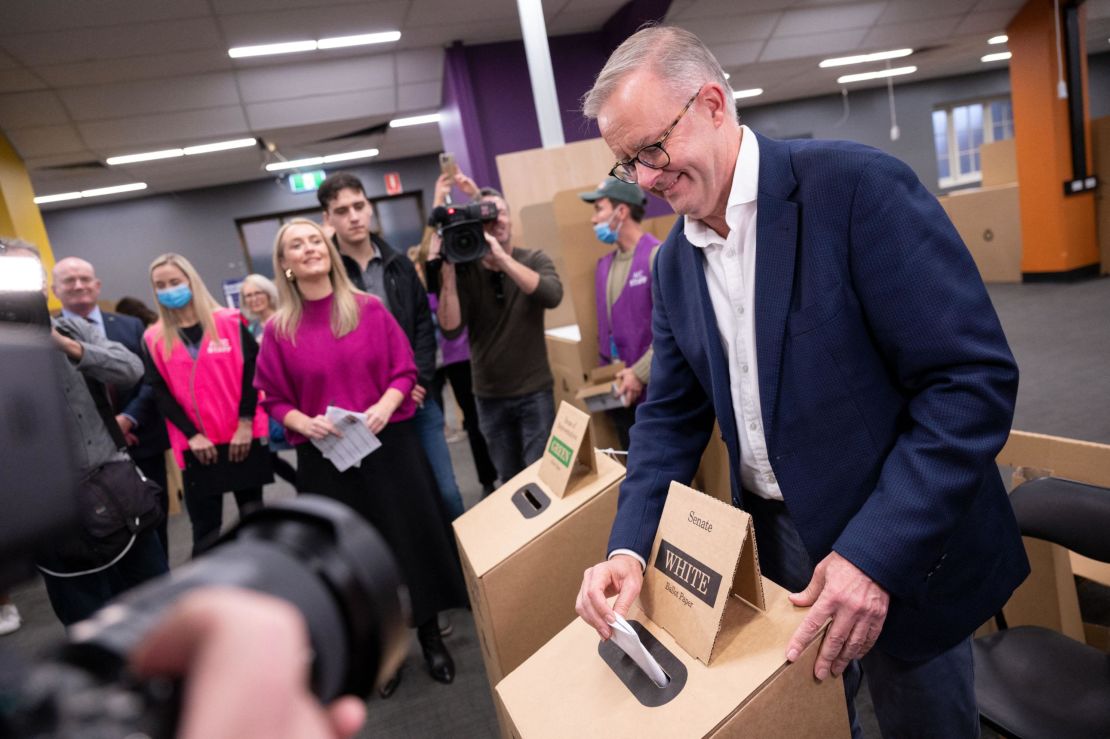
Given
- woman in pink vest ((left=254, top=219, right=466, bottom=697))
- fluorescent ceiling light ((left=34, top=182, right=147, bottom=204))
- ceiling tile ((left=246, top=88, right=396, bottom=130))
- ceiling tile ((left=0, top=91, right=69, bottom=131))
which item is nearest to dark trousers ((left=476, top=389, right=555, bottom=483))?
woman in pink vest ((left=254, top=219, right=466, bottom=697))

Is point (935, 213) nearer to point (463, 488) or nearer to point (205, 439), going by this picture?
point (205, 439)

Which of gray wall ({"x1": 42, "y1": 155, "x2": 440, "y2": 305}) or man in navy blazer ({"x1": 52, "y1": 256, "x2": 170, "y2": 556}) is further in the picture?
gray wall ({"x1": 42, "y1": 155, "x2": 440, "y2": 305})

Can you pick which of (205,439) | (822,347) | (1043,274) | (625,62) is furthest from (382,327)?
(1043,274)

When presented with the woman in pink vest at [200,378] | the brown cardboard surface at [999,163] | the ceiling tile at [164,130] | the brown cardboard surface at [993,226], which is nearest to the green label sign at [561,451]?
the woman in pink vest at [200,378]

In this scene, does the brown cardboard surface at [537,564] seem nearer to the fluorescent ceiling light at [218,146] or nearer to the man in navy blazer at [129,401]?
the man in navy blazer at [129,401]

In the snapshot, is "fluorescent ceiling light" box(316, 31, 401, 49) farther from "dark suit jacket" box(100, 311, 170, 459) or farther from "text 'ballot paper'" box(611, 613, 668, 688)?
"text 'ballot paper'" box(611, 613, 668, 688)

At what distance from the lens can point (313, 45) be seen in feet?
15.4

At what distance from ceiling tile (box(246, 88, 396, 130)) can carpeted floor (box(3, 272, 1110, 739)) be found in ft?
11.1

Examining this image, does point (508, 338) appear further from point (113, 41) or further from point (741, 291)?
point (113, 41)

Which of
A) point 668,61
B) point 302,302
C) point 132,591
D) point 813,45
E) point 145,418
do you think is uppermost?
point 813,45

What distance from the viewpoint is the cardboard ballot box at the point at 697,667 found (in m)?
0.73

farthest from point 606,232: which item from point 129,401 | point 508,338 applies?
point 129,401

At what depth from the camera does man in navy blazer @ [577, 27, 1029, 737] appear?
75cm

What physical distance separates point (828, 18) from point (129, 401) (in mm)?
6670
